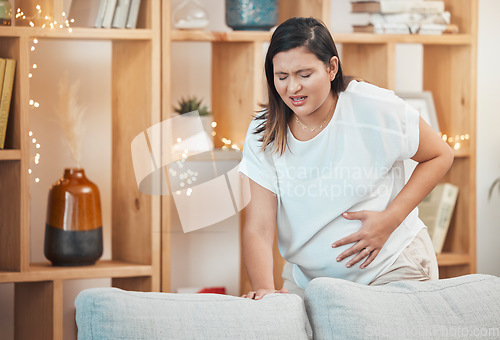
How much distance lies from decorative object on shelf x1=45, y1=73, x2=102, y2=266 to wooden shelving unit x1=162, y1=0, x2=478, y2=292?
0.49 meters

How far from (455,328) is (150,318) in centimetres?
57

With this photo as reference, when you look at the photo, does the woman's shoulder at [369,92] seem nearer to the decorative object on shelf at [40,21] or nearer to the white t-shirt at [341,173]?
the white t-shirt at [341,173]

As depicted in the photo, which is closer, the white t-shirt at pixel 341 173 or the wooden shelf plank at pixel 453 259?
the white t-shirt at pixel 341 173

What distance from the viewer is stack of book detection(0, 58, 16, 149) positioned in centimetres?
215

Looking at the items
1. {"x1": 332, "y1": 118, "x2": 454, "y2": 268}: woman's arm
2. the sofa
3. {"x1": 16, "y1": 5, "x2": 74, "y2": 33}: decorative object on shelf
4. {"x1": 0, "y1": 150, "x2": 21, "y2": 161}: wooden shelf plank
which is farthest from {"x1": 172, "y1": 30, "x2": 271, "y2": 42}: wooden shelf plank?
the sofa

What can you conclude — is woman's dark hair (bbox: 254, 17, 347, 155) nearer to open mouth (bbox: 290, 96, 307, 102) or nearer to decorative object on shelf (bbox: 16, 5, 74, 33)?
open mouth (bbox: 290, 96, 307, 102)

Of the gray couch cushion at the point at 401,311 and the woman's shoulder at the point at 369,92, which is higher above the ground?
the woman's shoulder at the point at 369,92

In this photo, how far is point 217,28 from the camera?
2627 mm

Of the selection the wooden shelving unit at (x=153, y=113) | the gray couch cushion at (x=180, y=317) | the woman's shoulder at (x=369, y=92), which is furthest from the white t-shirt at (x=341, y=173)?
the wooden shelving unit at (x=153, y=113)

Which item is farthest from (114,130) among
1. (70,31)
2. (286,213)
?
(286,213)

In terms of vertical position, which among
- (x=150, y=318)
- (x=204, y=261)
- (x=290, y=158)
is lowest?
(x=204, y=261)

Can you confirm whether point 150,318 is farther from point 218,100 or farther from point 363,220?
point 218,100

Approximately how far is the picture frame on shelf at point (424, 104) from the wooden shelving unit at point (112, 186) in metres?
1.00

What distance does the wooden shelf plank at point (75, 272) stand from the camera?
7.13ft
